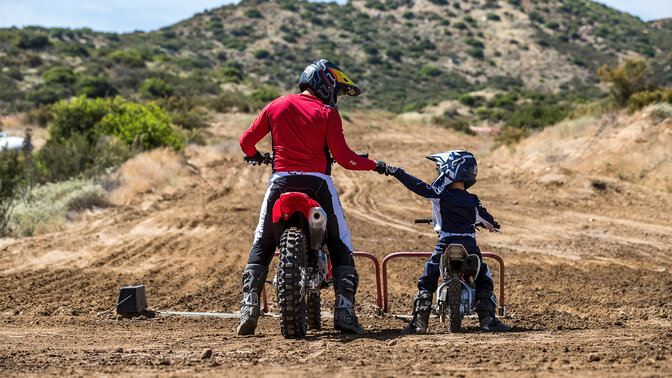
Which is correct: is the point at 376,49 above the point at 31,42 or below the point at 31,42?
above

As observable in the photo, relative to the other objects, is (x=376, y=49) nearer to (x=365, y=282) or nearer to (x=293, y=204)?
(x=365, y=282)

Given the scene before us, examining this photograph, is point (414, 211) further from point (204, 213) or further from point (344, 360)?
point (344, 360)

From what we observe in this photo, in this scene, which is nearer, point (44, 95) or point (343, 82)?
point (343, 82)

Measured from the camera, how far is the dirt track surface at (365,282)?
4.46 metres

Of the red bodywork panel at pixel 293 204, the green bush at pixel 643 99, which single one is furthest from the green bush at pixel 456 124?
the red bodywork panel at pixel 293 204

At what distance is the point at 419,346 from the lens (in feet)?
16.1

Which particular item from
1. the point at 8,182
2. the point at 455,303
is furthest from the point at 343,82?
the point at 8,182

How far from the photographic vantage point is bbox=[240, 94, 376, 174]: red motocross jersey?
18.9ft

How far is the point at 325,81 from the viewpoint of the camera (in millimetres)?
5973

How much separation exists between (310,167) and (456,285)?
5.42 feet

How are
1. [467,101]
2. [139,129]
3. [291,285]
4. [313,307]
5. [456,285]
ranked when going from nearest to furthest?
[291,285]
[456,285]
[313,307]
[139,129]
[467,101]

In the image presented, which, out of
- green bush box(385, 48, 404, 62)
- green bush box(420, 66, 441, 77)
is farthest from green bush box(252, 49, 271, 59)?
green bush box(420, 66, 441, 77)

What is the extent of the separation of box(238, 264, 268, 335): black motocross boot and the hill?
133 feet

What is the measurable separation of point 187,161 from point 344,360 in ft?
64.7
